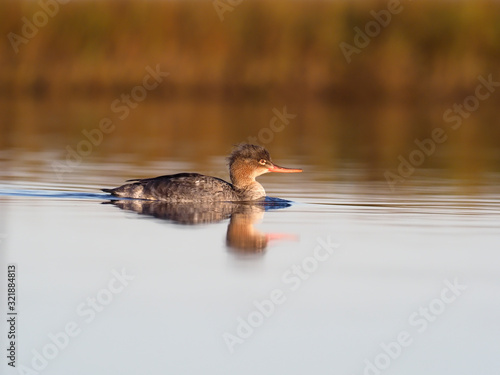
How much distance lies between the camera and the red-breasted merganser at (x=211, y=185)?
1214cm

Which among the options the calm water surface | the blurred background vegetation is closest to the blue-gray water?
the calm water surface

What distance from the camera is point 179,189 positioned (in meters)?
12.1

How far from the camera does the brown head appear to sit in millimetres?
12570

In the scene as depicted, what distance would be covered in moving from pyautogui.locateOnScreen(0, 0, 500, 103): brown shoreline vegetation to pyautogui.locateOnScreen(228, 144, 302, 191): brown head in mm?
20704

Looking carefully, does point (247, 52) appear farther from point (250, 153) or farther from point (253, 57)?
point (250, 153)

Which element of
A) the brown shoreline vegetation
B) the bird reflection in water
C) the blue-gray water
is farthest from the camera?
the brown shoreline vegetation

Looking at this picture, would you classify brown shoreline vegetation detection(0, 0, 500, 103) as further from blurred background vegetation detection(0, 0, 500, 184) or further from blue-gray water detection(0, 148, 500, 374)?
blue-gray water detection(0, 148, 500, 374)

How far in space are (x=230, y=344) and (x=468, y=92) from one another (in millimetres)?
28188

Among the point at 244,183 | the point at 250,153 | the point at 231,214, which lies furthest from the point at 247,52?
the point at 231,214

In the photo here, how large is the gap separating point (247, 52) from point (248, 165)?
21.5 m

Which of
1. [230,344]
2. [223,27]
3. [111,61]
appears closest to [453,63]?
[223,27]

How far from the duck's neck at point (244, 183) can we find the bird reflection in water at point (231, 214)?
175 millimetres

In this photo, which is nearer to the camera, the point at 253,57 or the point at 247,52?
the point at 253,57

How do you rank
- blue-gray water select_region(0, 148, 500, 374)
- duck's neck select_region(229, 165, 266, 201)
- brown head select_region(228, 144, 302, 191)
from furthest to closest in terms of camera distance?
1. brown head select_region(228, 144, 302, 191)
2. duck's neck select_region(229, 165, 266, 201)
3. blue-gray water select_region(0, 148, 500, 374)
